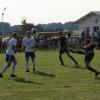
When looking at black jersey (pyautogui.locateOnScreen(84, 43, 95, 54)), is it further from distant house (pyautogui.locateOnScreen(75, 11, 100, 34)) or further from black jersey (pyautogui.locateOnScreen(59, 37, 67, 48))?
distant house (pyautogui.locateOnScreen(75, 11, 100, 34))

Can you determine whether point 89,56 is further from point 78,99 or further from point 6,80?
point 78,99

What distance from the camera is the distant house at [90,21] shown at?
64062mm

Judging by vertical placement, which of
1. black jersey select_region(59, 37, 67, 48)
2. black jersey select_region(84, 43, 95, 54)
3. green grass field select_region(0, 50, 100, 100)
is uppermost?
black jersey select_region(84, 43, 95, 54)

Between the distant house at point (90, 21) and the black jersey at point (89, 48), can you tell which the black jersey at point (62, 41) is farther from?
the distant house at point (90, 21)

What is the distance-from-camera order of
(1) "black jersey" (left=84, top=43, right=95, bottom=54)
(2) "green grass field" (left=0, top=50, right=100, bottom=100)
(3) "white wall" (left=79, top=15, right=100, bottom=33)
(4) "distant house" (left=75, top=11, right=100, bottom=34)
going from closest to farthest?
(2) "green grass field" (left=0, top=50, right=100, bottom=100) < (1) "black jersey" (left=84, top=43, right=95, bottom=54) < (4) "distant house" (left=75, top=11, right=100, bottom=34) < (3) "white wall" (left=79, top=15, right=100, bottom=33)

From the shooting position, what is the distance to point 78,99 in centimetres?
→ 1267

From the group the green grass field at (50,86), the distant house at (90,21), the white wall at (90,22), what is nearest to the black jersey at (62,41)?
the green grass field at (50,86)

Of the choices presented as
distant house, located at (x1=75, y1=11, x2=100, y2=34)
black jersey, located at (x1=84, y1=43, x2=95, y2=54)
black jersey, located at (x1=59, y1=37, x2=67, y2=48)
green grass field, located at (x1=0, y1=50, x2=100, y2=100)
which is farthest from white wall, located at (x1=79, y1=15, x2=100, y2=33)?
black jersey, located at (x1=84, y1=43, x2=95, y2=54)

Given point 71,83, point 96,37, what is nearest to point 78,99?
Answer: point 71,83

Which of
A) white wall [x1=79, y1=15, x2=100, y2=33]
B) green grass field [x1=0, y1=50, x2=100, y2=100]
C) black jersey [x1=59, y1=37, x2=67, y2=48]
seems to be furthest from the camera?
white wall [x1=79, y1=15, x2=100, y2=33]

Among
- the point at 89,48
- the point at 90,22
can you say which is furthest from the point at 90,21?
the point at 89,48

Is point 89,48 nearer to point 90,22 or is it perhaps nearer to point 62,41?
point 62,41

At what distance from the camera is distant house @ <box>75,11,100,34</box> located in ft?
210

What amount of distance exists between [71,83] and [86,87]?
128 centimetres
